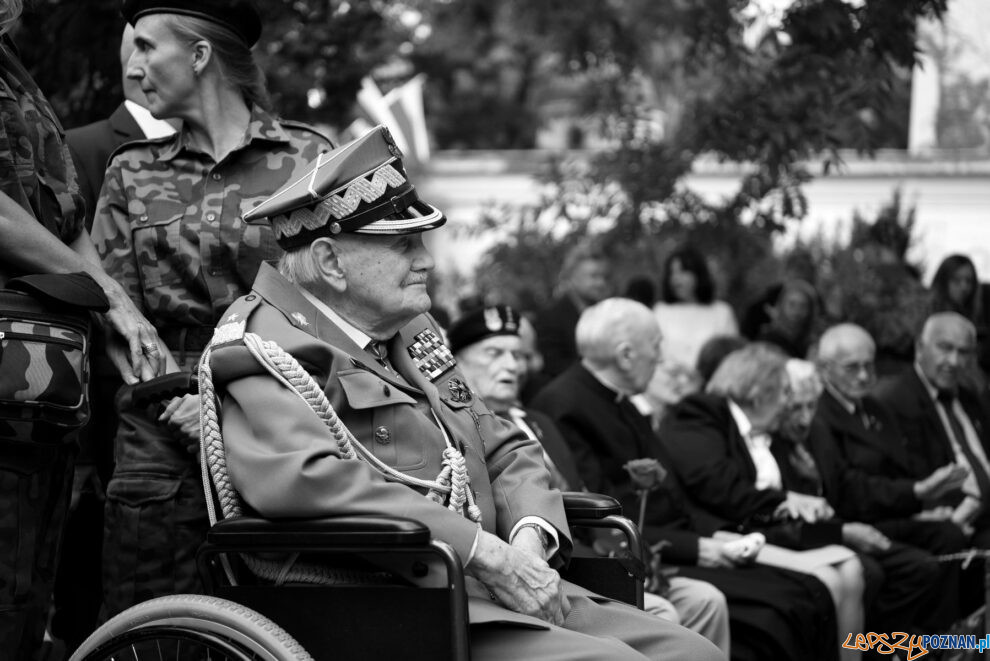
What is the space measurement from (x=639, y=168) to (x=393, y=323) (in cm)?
660

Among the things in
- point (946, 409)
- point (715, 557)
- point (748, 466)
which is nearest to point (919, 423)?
point (946, 409)

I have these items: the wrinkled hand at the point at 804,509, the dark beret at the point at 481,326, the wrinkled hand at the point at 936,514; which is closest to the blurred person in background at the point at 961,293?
the wrinkled hand at the point at 936,514

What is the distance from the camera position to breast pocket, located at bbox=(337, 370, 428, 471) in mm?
3199

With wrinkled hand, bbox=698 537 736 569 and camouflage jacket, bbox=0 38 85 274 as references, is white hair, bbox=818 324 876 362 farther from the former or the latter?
camouflage jacket, bbox=0 38 85 274

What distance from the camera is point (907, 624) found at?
21.0ft

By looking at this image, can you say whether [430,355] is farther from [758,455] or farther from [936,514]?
[936,514]

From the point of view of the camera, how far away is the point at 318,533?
288 cm

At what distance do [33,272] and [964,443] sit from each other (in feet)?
18.5

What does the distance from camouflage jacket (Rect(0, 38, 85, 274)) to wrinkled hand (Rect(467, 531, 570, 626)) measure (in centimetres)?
132

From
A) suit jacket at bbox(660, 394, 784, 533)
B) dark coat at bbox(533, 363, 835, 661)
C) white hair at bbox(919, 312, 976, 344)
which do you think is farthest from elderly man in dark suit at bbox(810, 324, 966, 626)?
dark coat at bbox(533, 363, 835, 661)

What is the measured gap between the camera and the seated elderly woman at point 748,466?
5750 millimetres

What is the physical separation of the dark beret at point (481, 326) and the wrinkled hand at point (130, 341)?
77.9 inches

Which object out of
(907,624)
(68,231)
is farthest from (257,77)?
(907,624)

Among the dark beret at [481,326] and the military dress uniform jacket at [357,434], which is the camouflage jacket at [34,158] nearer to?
the military dress uniform jacket at [357,434]
